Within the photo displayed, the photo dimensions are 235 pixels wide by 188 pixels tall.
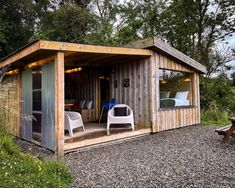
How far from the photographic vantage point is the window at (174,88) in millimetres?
7602

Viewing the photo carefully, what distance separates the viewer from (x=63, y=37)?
16.6 meters

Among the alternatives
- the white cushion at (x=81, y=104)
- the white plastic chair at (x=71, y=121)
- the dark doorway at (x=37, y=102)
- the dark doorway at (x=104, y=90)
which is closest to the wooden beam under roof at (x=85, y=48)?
the dark doorway at (x=37, y=102)

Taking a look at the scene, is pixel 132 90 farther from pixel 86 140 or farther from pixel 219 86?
pixel 219 86

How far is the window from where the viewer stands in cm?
760

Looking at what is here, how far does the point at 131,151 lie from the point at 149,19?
11.7 m

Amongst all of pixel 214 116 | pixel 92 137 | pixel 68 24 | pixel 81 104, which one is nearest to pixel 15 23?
pixel 68 24

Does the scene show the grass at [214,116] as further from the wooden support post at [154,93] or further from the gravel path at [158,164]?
the gravel path at [158,164]

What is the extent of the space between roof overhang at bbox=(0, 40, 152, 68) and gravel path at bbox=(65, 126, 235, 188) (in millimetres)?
2315

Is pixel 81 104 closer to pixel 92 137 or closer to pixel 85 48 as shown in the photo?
pixel 92 137

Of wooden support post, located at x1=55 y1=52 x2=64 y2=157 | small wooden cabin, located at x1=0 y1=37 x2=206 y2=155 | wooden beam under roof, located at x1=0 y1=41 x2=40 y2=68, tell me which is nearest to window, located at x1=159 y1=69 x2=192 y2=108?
small wooden cabin, located at x1=0 y1=37 x2=206 y2=155

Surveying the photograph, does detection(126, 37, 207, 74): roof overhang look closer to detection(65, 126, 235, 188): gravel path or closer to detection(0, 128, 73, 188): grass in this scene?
detection(65, 126, 235, 188): gravel path

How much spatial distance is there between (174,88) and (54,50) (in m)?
4.58

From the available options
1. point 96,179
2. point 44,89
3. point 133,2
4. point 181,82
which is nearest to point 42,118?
point 44,89

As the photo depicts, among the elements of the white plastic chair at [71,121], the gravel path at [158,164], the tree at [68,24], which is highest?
the tree at [68,24]
